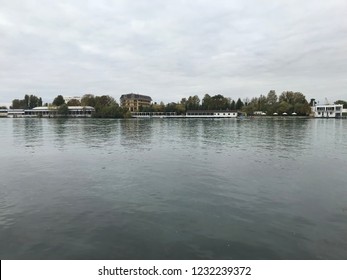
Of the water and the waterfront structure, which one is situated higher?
the waterfront structure

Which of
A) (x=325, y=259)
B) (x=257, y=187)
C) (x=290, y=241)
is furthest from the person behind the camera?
(x=257, y=187)

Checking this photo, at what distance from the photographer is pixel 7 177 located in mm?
19031

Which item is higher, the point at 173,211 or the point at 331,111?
the point at 331,111

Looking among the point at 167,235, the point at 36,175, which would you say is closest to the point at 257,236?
the point at 167,235

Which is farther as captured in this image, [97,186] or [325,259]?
[97,186]

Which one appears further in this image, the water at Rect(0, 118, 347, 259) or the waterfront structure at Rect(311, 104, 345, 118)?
the waterfront structure at Rect(311, 104, 345, 118)

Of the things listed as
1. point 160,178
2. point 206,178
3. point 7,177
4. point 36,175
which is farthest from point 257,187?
point 7,177

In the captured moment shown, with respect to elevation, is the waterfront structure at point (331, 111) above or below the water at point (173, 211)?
above

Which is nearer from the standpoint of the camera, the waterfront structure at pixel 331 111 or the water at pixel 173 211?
the water at pixel 173 211

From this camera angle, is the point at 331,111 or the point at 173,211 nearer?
the point at 173,211
